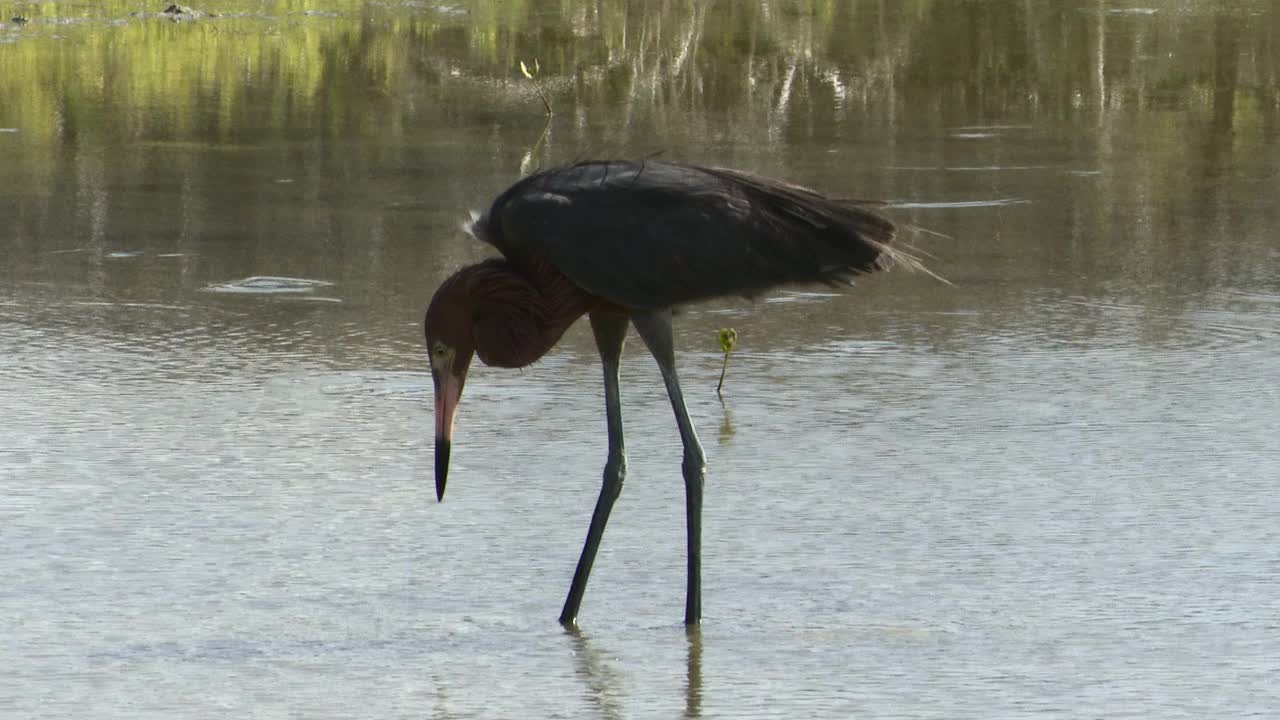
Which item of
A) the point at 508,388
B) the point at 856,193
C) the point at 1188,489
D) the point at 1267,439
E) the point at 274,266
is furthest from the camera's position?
the point at 856,193

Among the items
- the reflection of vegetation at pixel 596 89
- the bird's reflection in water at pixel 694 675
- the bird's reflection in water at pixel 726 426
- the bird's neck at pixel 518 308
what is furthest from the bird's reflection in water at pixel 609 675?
the reflection of vegetation at pixel 596 89

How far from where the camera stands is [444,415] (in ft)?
15.6

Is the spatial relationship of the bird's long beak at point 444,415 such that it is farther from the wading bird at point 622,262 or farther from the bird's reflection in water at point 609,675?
the bird's reflection in water at point 609,675

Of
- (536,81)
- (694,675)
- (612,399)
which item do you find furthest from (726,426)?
(536,81)

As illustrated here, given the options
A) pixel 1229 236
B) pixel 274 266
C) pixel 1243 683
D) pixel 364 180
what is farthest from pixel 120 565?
pixel 364 180

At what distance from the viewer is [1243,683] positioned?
408 cm

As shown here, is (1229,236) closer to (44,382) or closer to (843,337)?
(843,337)

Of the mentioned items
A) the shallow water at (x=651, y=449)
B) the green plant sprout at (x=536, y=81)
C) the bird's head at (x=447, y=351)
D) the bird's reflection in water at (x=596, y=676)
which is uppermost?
the green plant sprout at (x=536, y=81)

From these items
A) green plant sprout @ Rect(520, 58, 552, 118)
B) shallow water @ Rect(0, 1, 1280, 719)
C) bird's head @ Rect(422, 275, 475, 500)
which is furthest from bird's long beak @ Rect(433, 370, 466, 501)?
green plant sprout @ Rect(520, 58, 552, 118)

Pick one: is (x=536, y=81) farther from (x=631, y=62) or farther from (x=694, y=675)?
(x=694, y=675)

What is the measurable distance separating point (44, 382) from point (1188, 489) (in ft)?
10.9

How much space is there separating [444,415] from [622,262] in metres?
0.49

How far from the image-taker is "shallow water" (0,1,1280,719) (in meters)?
4.27

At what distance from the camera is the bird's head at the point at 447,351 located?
4723 mm
